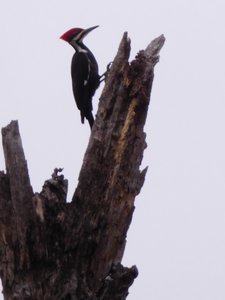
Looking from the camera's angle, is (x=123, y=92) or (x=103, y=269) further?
(x=123, y=92)

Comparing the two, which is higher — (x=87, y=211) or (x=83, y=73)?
(x=83, y=73)

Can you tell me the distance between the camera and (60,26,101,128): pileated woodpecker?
703cm

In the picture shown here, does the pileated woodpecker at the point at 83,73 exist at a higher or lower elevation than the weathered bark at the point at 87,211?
higher

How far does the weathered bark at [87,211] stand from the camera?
366 centimetres

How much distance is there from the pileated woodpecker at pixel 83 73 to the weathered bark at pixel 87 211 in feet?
9.27

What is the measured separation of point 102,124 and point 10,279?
122 centimetres

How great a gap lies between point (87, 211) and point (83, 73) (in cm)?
345

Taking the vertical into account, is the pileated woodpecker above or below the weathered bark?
above

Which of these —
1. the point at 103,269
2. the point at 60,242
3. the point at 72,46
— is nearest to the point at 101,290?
the point at 103,269

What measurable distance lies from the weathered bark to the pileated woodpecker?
9.27ft

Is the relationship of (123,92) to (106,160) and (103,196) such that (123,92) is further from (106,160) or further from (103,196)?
(103,196)

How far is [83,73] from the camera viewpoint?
7.05m

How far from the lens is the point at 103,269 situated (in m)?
3.75

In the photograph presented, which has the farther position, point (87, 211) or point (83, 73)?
point (83, 73)
